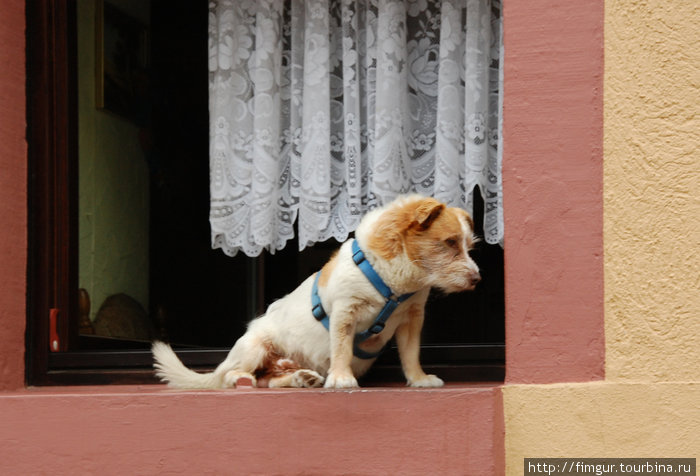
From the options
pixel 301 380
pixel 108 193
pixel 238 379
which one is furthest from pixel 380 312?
pixel 108 193

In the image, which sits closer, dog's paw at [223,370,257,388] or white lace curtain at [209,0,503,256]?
dog's paw at [223,370,257,388]

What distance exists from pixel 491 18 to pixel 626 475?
75.8 inches

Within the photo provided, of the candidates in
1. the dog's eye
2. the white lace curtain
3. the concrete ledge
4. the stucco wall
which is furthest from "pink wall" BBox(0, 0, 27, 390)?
the stucco wall

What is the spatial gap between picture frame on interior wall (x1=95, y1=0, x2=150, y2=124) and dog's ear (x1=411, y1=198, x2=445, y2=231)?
199 centimetres

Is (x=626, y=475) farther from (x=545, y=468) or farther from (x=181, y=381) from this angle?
(x=181, y=381)

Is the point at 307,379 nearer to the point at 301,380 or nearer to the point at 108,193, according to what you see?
the point at 301,380

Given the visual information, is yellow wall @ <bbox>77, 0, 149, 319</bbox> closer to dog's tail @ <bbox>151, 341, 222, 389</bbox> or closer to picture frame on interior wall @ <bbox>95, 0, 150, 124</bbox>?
picture frame on interior wall @ <bbox>95, 0, 150, 124</bbox>

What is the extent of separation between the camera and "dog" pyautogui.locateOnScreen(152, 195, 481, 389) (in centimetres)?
398

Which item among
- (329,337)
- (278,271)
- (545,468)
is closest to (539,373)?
(545,468)

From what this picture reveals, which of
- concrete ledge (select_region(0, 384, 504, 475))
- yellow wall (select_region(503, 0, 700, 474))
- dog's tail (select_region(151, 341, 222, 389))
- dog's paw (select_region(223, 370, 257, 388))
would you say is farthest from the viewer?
dog's tail (select_region(151, 341, 222, 389))

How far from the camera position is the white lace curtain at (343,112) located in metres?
4.46

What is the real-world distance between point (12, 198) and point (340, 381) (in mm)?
1593

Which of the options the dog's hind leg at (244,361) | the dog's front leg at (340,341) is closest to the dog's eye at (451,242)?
the dog's front leg at (340,341)

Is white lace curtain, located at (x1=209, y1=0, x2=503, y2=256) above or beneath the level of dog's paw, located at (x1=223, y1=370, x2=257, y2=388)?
above
